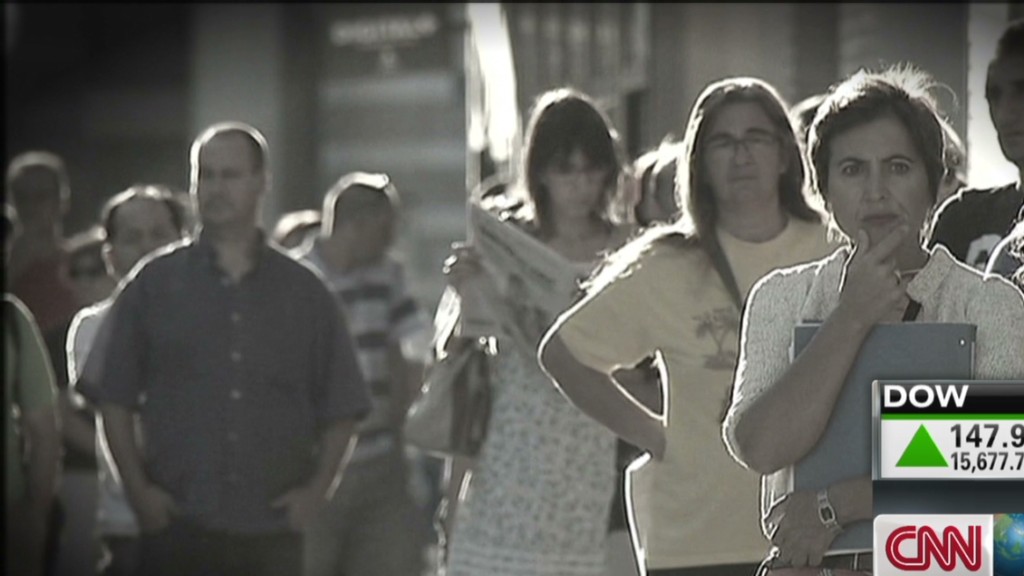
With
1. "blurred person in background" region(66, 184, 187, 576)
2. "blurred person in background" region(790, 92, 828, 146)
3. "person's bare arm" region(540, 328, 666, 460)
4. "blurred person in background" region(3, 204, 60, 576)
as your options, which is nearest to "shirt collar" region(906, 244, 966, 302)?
"blurred person in background" region(790, 92, 828, 146)

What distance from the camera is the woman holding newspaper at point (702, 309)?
4.17m

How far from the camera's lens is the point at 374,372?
6.67 m

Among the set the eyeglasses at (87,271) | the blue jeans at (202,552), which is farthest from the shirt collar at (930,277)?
the eyeglasses at (87,271)

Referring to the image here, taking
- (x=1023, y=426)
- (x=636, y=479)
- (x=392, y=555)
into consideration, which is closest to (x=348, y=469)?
(x=392, y=555)

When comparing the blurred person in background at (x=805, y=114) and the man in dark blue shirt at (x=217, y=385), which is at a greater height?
the blurred person in background at (x=805, y=114)

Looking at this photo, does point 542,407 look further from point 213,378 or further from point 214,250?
point 214,250

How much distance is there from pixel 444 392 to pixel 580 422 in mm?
373

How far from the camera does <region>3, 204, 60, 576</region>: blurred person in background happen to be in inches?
226

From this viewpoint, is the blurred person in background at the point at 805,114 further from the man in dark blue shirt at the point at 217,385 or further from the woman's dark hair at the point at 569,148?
the man in dark blue shirt at the point at 217,385

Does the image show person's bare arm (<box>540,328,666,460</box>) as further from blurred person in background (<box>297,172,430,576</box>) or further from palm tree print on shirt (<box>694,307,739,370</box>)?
blurred person in background (<box>297,172,430,576</box>)

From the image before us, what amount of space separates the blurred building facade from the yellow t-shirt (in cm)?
42

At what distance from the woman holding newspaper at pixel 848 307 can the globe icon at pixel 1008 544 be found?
244 millimetres

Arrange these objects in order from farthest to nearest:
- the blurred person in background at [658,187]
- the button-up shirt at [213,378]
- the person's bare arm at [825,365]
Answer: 1. the button-up shirt at [213,378]
2. the blurred person in background at [658,187]
3. the person's bare arm at [825,365]

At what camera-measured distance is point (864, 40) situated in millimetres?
4707
